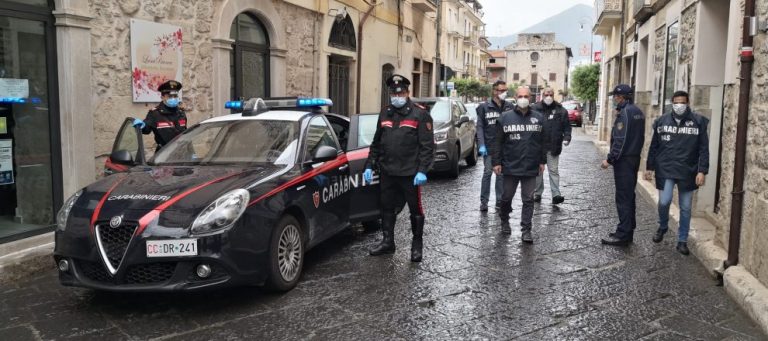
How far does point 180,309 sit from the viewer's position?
4.50 m

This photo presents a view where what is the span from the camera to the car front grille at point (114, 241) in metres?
4.21

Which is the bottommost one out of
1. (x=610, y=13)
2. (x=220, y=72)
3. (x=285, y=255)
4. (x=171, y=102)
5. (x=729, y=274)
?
(x=729, y=274)

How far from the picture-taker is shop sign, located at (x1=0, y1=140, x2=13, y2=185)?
20.8ft

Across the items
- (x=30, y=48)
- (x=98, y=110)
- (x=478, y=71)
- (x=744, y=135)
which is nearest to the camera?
(x=744, y=135)

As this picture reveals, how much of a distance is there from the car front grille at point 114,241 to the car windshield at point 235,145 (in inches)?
47.1

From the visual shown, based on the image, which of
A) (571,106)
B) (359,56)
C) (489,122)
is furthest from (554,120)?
(571,106)

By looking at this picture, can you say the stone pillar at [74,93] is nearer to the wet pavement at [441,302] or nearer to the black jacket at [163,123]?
the black jacket at [163,123]

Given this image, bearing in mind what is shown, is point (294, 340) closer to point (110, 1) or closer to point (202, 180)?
point (202, 180)

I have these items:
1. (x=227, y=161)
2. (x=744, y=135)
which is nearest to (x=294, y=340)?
(x=227, y=161)

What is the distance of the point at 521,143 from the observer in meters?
6.55

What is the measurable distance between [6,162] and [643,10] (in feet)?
35.3

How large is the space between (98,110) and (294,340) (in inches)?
195

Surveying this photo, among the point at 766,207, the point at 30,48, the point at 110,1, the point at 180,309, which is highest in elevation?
the point at 110,1

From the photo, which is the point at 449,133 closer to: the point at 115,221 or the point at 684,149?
the point at 684,149
